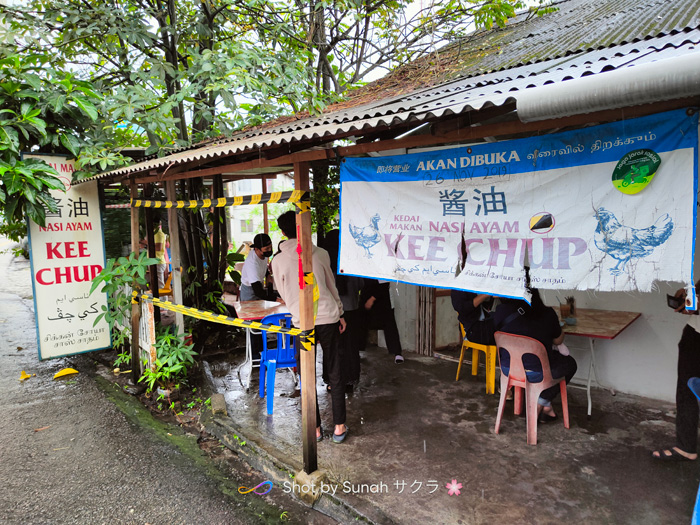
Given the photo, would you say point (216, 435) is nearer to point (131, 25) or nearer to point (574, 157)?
point (574, 157)

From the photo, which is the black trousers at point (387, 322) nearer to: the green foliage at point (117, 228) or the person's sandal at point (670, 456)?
the person's sandal at point (670, 456)

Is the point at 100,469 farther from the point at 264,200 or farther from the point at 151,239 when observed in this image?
the point at 151,239

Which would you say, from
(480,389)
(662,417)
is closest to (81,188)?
(480,389)

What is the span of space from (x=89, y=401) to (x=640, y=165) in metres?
6.41

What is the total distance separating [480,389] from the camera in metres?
5.19

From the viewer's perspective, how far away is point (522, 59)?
16.2 ft

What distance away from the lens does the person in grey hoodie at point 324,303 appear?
4020 millimetres

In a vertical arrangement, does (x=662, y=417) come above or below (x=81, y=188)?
below

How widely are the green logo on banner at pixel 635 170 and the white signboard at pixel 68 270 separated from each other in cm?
675

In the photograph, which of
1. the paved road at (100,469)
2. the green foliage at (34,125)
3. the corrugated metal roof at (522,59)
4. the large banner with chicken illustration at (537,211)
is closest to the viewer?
the large banner with chicken illustration at (537,211)

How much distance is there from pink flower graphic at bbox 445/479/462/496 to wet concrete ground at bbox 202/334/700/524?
3 centimetres

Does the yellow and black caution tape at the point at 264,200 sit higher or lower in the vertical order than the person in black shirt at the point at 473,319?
higher

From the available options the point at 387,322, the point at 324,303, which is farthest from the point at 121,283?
the point at 387,322

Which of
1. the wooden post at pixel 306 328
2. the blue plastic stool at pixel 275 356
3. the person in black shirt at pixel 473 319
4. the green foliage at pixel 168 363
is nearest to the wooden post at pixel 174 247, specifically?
the green foliage at pixel 168 363
